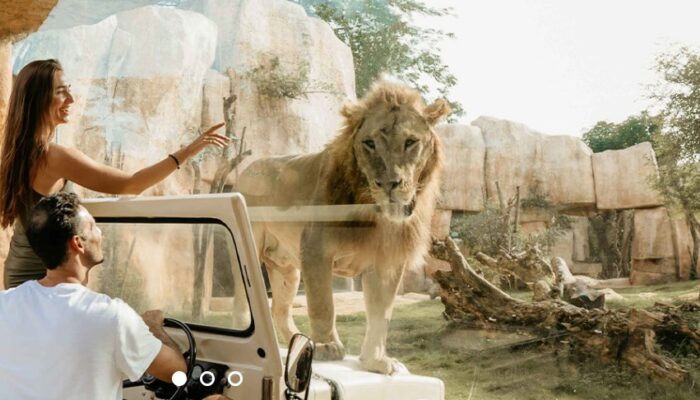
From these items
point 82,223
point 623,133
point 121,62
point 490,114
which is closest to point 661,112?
point 623,133

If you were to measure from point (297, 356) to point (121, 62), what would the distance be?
389cm

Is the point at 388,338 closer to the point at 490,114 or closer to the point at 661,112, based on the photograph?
the point at 490,114

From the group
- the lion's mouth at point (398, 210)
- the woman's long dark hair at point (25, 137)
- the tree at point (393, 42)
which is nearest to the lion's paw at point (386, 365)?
the lion's mouth at point (398, 210)

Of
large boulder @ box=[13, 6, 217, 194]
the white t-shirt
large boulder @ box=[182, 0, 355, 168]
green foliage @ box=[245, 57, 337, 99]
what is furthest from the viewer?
large boulder @ box=[13, 6, 217, 194]

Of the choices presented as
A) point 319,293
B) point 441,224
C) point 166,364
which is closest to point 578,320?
point 441,224

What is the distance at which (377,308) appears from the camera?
323 cm

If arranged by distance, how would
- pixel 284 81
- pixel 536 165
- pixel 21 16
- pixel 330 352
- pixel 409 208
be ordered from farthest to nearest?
pixel 21 16, pixel 284 81, pixel 330 352, pixel 409 208, pixel 536 165

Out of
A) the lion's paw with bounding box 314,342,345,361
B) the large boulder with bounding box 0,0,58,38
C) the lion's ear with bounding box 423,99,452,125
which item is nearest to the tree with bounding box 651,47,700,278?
the lion's ear with bounding box 423,99,452,125

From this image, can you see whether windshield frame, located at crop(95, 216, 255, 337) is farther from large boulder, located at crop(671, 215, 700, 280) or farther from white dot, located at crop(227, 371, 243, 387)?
large boulder, located at crop(671, 215, 700, 280)

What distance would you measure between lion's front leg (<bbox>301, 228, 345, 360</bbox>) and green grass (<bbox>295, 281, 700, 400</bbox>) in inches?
2.0

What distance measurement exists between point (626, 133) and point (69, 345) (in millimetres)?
2114

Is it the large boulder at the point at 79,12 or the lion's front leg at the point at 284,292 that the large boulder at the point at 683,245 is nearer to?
the lion's front leg at the point at 284,292

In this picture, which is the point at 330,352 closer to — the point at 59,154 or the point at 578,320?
the point at 578,320

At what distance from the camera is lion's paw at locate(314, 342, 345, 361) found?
3.24m
